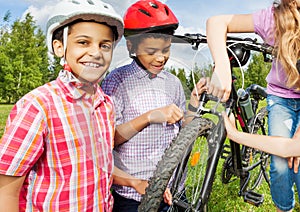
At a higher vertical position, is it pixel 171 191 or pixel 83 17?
pixel 83 17

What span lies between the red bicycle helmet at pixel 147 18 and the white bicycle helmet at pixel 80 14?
0.07 metres

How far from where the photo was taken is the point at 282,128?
198cm

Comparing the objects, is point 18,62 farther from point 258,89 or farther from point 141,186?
point 141,186

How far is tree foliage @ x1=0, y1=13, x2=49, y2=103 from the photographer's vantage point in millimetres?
7199

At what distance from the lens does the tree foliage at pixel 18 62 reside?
7.20 m

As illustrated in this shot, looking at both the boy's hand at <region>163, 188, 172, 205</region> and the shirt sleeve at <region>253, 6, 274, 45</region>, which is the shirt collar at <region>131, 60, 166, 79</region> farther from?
the shirt sleeve at <region>253, 6, 274, 45</region>

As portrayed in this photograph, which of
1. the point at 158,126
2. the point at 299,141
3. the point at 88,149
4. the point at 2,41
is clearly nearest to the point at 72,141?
the point at 88,149

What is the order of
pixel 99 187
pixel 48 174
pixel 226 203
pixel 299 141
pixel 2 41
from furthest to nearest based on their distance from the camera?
pixel 2 41 → pixel 226 203 → pixel 299 141 → pixel 99 187 → pixel 48 174

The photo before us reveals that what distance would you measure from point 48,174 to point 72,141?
115mm

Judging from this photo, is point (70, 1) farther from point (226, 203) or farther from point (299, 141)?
point (226, 203)

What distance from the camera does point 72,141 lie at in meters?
1.11

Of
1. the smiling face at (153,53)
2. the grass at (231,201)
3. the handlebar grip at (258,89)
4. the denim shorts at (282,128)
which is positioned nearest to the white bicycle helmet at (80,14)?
the smiling face at (153,53)

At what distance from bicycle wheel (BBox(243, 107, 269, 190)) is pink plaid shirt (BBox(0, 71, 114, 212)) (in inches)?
59.6

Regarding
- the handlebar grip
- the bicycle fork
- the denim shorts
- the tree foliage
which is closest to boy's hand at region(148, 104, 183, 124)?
the bicycle fork
